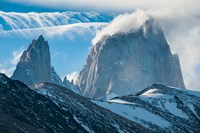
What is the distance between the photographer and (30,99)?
196m

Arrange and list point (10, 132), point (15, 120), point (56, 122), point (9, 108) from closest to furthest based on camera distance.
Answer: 1. point (10, 132)
2. point (15, 120)
3. point (9, 108)
4. point (56, 122)

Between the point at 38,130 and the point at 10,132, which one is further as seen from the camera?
the point at 38,130

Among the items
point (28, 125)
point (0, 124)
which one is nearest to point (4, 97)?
point (28, 125)

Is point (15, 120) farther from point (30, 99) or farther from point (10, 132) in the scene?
point (30, 99)

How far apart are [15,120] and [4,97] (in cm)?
2348

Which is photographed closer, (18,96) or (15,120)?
(15,120)

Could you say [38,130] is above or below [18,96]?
below

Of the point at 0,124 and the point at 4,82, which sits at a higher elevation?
the point at 4,82

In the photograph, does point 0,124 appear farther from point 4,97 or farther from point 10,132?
point 4,97

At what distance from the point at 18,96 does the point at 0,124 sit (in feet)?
140

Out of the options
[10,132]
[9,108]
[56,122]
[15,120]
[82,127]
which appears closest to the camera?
[10,132]

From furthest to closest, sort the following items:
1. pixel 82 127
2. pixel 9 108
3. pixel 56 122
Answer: pixel 82 127 < pixel 56 122 < pixel 9 108

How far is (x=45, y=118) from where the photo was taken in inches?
7210

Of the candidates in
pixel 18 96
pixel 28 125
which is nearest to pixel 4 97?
pixel 18 96
